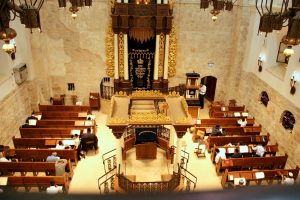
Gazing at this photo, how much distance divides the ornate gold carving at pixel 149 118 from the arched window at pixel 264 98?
7.25 m

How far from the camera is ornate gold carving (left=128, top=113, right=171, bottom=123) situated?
1027cm

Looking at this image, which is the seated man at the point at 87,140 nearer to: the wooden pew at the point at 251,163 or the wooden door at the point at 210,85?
the wooden pew at the point at 251,163

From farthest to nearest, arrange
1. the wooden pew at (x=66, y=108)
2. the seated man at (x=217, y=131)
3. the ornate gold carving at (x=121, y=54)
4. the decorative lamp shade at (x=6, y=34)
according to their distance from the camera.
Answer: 1. the ornate gold carving at (x=121, y=54)
2. the wooden pew at (x=66, y=108)
3. the seated man at (x=217, y=131)
4. the decorative lamp shade at (x=6, y=34)

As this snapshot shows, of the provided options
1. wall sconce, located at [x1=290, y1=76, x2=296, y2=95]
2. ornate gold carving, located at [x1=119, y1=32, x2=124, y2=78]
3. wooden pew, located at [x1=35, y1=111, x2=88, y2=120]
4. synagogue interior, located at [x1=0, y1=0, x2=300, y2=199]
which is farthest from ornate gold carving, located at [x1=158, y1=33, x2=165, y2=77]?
wall sconce, located at [x1=290, y1=76, x2=296, y2=95]

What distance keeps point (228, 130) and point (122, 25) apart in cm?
802

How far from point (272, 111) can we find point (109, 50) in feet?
31.5

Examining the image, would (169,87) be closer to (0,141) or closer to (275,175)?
(275,175)

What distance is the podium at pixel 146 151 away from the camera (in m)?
12.5

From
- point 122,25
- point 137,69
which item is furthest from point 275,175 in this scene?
point 122,25

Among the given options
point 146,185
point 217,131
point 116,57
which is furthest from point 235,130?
point 116,57

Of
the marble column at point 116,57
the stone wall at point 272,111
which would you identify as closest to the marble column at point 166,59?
the marble column at point 116,57

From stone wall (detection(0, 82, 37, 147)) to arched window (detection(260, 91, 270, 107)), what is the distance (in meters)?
12.8

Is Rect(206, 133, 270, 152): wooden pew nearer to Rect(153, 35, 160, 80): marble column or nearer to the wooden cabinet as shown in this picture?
Rect(153, 35, 160, 80): marble column

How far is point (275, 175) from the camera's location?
435 inches
